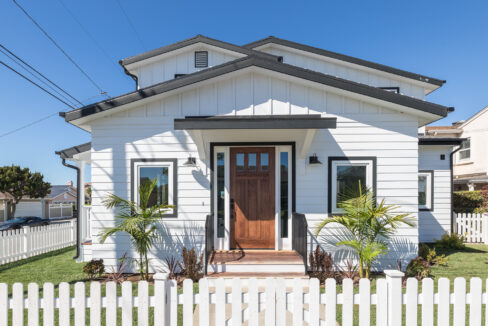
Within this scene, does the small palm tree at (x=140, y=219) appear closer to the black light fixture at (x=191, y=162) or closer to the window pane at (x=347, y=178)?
the black light fixture at (x=191, y=162)

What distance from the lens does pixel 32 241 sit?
25.1ft

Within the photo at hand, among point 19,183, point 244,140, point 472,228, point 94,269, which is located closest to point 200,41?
point 244,140

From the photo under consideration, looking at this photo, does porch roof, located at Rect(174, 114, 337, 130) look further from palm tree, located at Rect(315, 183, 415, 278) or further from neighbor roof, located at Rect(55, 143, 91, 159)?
neighbor roof, located at Rect(55, 143, 91, 159)

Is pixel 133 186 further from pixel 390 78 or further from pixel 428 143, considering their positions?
pixel 390 78

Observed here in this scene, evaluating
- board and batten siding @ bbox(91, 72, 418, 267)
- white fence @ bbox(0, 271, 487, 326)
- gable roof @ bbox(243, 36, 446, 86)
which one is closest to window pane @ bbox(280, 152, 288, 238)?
board and batten siding @ bbox(91, 72, 418, 267)

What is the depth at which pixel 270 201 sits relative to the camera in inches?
228

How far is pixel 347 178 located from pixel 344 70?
18.1 ft

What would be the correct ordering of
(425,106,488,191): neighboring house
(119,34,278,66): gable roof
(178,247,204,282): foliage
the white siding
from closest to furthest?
(178,247,204,282): foliage → (119,34,278,66): gable roof → the white siding → (425,106,488,191): neighboring house

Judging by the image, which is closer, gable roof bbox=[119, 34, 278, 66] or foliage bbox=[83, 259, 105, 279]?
foliage bbox=[83, 259, 105, 279]

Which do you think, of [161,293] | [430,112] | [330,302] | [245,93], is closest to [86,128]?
[245,93]

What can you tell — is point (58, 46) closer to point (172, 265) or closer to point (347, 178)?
point (172, 265)

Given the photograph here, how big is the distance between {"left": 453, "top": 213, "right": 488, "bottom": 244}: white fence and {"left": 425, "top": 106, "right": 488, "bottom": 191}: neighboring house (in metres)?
7.23

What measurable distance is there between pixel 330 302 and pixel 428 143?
756 cm

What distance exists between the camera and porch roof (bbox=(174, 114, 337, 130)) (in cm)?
440
